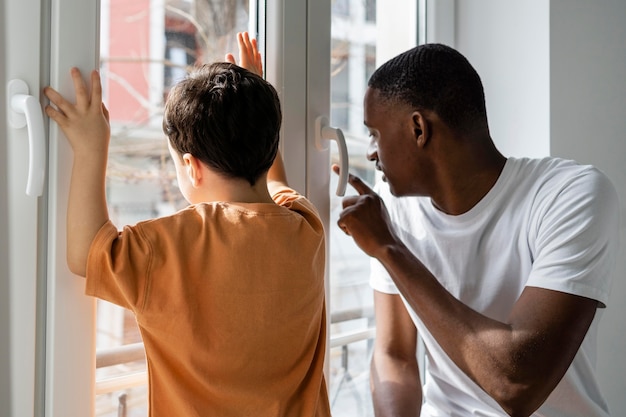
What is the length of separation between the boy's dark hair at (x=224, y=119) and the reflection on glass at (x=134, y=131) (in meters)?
0.11

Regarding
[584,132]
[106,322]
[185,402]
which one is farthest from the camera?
[584,132]

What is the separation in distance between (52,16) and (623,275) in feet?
5.01

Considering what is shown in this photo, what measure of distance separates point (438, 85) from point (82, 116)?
688mm

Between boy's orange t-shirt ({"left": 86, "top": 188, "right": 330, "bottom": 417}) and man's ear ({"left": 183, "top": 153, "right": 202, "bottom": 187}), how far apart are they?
57mm

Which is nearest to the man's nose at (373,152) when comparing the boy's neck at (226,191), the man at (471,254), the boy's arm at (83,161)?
the man at (471,254)

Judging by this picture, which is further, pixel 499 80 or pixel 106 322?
pixel 499 80

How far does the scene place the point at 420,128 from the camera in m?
1.20

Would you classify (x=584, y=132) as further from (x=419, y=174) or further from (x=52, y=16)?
(x=52, y=16)

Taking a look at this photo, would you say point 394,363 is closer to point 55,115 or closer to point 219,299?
point 219,299

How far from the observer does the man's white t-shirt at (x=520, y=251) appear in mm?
1049

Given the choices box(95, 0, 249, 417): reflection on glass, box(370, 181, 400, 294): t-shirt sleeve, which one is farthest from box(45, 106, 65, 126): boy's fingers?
box(370, 181, 400, 294): t-shirt sleeve

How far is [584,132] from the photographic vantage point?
1524 millimetres

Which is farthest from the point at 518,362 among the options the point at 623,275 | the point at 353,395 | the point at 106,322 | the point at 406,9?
the point at 406,9

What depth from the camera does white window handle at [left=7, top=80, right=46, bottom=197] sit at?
2.45 ft
